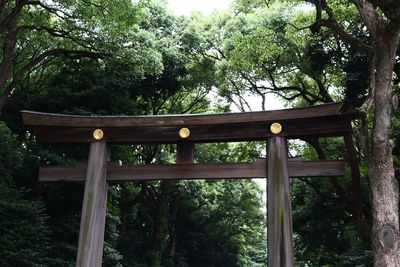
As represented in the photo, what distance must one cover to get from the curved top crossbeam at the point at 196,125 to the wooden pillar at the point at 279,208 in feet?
1.28

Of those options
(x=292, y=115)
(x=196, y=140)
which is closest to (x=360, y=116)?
(x=292, y=115)

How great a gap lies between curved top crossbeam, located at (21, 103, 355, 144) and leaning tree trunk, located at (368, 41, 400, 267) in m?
0.77

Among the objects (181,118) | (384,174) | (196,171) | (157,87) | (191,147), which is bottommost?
(384,174)

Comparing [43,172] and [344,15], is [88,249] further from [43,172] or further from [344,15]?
[344,15]

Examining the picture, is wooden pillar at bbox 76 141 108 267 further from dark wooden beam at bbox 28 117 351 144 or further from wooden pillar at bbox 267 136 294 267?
wooden pillar at bbox 267 136 294 267

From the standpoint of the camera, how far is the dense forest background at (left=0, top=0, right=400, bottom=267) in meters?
11.0

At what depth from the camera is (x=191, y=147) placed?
8.43 metres

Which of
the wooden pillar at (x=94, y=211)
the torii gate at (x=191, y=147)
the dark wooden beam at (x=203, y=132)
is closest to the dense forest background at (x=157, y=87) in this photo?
the dark wooden beam at (x=203, y=132)

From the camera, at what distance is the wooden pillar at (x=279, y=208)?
718 cm

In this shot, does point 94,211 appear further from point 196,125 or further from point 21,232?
point 21,232

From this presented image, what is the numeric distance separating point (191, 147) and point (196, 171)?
0.57 meters

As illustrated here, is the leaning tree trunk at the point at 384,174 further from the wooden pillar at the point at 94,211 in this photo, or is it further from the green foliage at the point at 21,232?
the green foliage at the point at 21,232

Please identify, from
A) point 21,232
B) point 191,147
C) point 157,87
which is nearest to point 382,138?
point 191,147

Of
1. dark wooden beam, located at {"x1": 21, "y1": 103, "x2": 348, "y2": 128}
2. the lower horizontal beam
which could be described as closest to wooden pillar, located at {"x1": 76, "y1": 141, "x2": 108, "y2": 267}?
the lower horizontal beam
